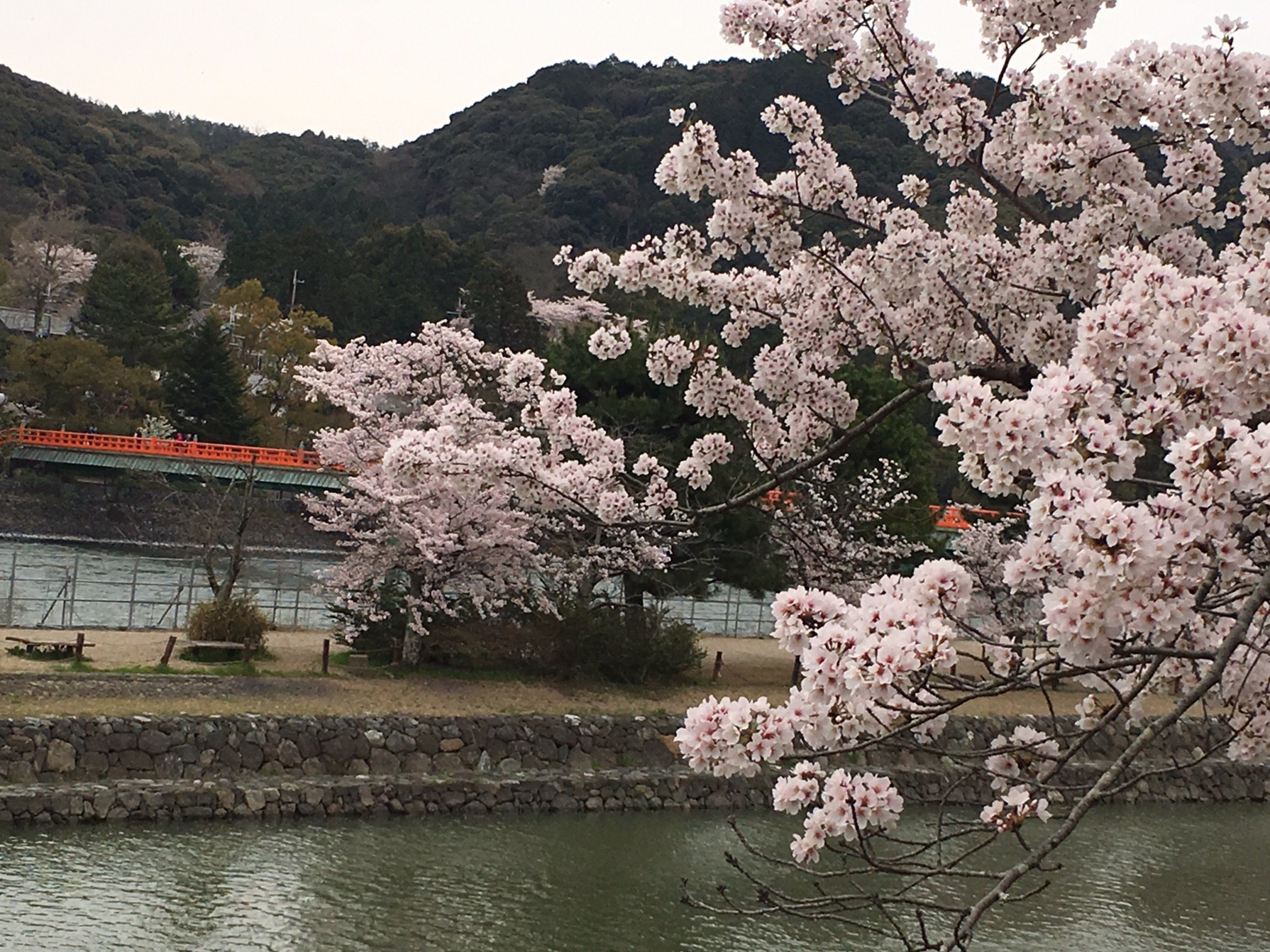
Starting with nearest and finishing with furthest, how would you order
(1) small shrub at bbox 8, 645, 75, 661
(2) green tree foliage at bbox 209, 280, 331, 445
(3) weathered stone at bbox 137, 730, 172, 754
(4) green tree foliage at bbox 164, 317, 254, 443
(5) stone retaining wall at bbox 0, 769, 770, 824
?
1. (5) stone retaining wall at bbox 0, 769, 770, 824
2. (3) weathered stone at bbox 137, 730, 172, 754
3. (1) small shrub at bbox 8, 645, 75, 661
4. (4) green tree foliage at bbox 164, 317, 254, 443
5. (2) green tree foliage at bbox 209, 280, 331, 445

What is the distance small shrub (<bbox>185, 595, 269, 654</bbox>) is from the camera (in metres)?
16.8

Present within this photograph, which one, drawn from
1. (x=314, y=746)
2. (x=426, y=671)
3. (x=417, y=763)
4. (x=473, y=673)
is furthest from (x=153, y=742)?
(x=473, y=673)

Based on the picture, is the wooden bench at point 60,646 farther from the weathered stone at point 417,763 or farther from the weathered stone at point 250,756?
the weathered stone at point 417,763

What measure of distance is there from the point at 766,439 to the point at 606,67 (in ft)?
326

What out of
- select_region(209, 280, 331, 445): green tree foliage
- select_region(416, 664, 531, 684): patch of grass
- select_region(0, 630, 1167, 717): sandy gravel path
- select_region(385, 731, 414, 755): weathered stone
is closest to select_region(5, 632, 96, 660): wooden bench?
select_region(0, 630, 1167, 717): sandy gravel path

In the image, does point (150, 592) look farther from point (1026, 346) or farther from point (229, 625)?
point (1026, 346)

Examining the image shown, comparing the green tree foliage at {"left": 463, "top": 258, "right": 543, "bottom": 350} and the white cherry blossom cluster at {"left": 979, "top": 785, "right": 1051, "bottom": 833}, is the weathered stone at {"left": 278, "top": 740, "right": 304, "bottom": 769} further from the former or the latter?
the green tree foliage at {"left": 463, "top": 258, "right": 543, "bottom": 350}

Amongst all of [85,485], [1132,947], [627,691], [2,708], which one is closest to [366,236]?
[85,485]

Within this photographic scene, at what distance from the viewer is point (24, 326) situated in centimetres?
5338

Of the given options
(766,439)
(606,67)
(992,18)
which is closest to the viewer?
(992,18)

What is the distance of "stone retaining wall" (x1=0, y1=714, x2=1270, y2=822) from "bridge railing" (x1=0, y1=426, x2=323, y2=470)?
19.4 meters

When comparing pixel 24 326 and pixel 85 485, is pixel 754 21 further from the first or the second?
pixel 24 326

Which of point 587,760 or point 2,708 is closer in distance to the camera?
point 2,708

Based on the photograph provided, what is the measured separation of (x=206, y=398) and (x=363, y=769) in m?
27.0
